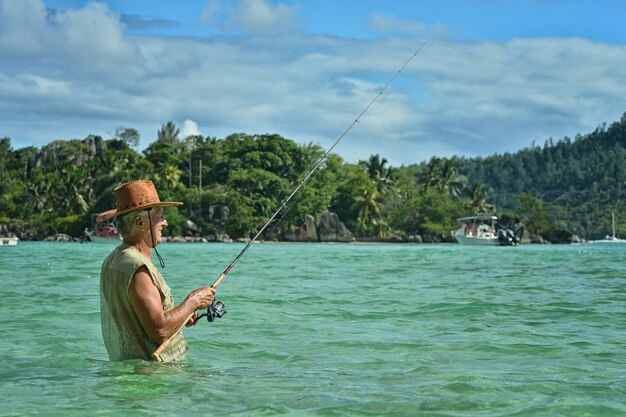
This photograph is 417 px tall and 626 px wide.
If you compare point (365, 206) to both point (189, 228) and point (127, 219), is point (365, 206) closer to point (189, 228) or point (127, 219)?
point (189, 228)

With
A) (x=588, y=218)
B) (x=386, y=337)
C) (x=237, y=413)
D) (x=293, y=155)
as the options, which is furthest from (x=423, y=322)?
(x=588, y=218)

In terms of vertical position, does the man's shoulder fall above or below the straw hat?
below

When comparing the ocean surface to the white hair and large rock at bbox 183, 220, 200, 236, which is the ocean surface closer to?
the white hair

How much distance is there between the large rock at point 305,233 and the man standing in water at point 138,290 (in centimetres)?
8476

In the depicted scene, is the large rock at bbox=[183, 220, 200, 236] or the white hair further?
the large rock at bbox=[183, 220, 200, 236]

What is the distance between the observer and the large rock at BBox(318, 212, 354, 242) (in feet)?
298

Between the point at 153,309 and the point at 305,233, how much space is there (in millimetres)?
86230

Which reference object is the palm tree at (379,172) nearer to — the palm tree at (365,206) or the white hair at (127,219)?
the palm tree at (365,206)

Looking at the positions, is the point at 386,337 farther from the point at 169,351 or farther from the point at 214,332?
the point at 169,351

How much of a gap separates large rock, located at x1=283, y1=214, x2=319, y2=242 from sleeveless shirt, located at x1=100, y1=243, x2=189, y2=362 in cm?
8467

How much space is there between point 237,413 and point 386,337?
429cm

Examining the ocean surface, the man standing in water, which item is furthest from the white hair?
the ocean surface

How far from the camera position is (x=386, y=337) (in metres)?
8.96

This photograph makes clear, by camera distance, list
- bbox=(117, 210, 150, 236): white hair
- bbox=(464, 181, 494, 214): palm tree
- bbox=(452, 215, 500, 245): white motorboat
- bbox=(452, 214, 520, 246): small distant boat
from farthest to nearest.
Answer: bbox=(464, 181, 494, 214): palm tree
bbox=(452, 215, 500, 245): white motorboat
bbox=(452, 214, 520, 246): small distant boat
bbox=(117, 210, 150, 236): white hair
